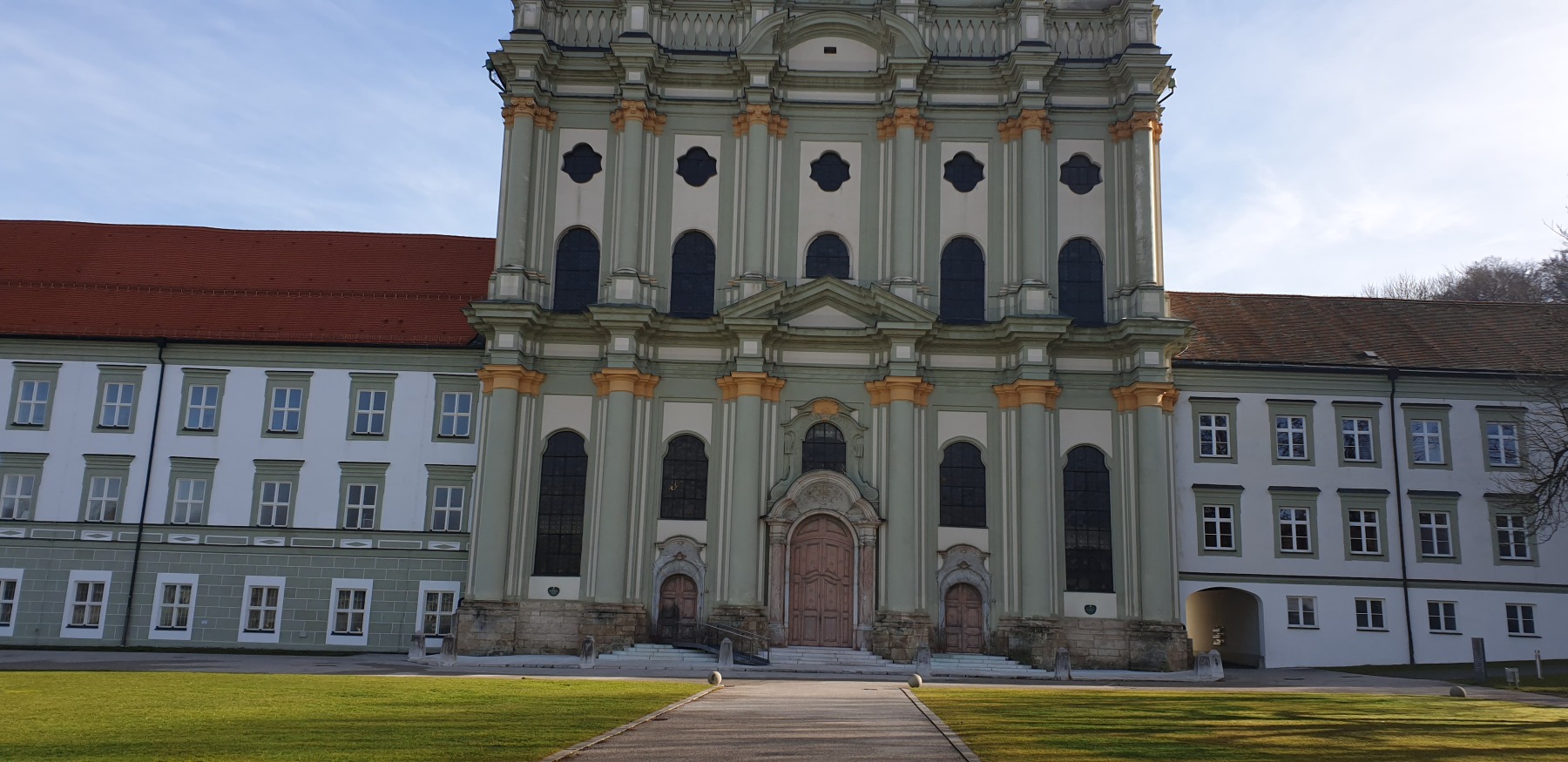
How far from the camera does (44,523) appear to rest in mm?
35125

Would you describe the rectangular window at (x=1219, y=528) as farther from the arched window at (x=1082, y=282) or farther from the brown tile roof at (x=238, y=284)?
the brown tile roof at (x=238, y=284)

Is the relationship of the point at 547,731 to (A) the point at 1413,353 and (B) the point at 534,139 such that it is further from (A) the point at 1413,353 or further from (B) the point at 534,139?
(A) the point at 1413,353

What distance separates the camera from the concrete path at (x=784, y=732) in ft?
43.2

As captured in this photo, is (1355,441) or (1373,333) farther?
(1373,333)

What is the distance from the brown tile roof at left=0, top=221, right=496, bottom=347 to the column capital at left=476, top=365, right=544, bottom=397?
2.85 meters

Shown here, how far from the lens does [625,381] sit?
34.0 meters

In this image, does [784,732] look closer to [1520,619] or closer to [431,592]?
[431,592]

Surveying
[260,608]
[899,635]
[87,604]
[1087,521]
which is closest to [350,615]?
[260,608]

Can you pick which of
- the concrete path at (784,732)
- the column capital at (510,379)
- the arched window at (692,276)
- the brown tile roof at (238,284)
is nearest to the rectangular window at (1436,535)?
the arched window at (692,276)

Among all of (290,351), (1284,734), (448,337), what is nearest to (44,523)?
(290,351)

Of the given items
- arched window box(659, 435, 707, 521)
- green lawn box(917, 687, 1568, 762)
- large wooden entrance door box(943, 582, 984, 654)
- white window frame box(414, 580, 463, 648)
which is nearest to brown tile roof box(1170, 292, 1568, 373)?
large wooden entrance door box(943, 582, 984, 654)

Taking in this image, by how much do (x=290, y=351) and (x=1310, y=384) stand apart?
102 ft

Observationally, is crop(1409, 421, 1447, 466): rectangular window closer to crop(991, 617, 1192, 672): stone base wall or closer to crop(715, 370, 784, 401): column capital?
crop(991, 617, 1192, 672): stone base wall

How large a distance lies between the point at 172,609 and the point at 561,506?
460 inches
